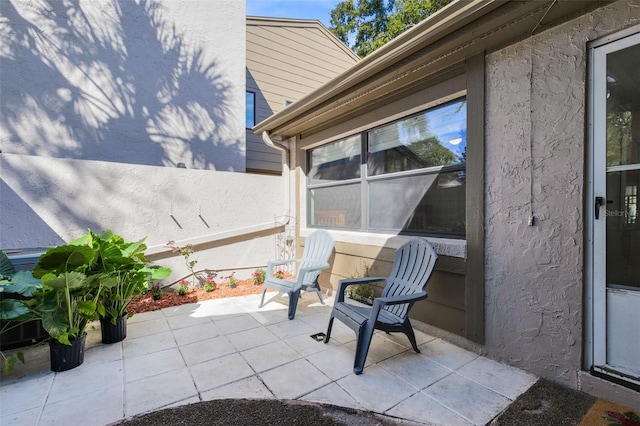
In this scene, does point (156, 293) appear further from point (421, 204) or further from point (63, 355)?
point (421, 204)

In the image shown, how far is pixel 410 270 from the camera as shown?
9.39 ft

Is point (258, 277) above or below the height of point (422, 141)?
below

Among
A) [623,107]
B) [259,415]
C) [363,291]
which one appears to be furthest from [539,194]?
[259,415]

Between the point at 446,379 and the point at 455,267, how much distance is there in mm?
983

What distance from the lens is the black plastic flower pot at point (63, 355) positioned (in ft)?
7.70

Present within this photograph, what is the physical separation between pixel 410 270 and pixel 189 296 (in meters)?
3.26

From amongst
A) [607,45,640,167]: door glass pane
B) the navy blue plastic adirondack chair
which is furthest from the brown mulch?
[607,45,640,167]: door glass pane

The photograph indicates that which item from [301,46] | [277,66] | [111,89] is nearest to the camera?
[111,89]

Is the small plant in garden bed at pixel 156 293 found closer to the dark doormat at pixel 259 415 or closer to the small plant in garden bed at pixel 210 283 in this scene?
the small plant in garden bed at pixel 210 283

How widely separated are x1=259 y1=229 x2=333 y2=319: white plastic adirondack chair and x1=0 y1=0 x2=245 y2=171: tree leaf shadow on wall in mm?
2991

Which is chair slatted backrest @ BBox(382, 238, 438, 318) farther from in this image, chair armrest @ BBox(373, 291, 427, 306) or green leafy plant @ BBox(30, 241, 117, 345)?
green leafy plant @ BBox(30, 241, 117, 345)

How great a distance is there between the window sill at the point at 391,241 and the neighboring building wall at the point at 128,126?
1671 millimetres

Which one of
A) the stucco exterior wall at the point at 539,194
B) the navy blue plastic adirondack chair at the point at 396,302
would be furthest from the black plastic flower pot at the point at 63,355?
the stucco exterior wall at the point at 539,194

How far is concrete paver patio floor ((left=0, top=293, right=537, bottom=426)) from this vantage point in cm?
191
